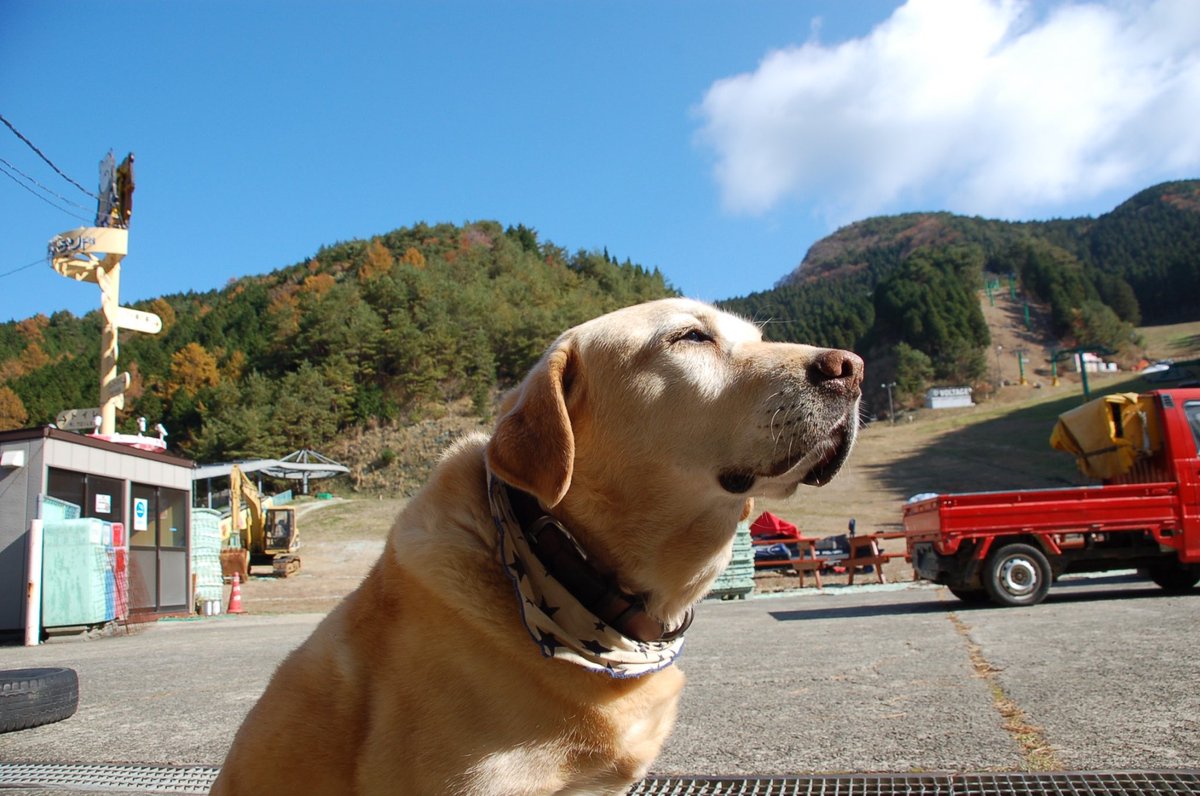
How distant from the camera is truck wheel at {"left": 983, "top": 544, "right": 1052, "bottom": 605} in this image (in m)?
9.79

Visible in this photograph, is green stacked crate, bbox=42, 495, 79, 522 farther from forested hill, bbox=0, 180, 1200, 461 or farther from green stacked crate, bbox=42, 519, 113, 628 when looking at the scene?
forested hill, bbox=0, 180, 1200, 461

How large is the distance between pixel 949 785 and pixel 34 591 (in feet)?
42.8

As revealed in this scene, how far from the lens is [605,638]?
1.99m

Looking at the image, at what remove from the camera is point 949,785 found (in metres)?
2.71

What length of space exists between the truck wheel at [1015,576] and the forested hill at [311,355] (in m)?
64.9

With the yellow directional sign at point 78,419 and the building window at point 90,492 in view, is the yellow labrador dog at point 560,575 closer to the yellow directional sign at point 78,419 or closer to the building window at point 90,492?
the building window at point 90,492

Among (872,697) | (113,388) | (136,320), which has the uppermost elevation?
(136,320)

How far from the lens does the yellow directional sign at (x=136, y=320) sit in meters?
23.6

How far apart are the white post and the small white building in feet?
315

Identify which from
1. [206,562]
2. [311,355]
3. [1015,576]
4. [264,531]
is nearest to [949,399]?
[311,355]

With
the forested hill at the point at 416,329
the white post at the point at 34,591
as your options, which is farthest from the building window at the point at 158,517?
the forested hill at the point at 416,329

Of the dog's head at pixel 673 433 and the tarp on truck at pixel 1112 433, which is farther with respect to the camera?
the tarp on truck at pixel 1112 433

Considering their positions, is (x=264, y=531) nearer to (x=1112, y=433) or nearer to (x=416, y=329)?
(x=1112, y=433)

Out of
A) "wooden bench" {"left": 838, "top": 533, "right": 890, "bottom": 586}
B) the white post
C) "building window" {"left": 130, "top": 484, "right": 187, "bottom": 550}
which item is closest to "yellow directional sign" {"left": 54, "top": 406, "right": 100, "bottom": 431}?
"building window" {"left": 130, "top": 484, "right": 187, "bottom": 550}
